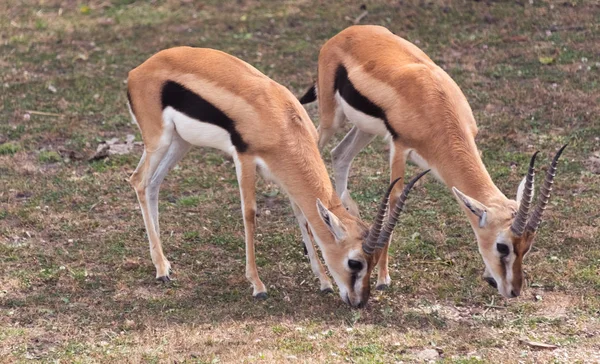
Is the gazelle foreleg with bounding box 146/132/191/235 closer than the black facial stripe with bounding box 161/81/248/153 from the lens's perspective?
No

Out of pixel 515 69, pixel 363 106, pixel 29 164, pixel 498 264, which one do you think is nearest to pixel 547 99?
pixel 515 69

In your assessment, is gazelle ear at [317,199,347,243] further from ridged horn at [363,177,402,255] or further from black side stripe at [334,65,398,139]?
black side stripe at [334,65,398,139]

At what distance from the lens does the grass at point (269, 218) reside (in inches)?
251

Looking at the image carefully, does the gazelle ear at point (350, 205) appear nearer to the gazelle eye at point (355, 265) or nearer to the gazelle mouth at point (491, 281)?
the gazelle eye at point (355, 265)

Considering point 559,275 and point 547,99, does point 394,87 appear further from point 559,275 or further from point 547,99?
point 547,99

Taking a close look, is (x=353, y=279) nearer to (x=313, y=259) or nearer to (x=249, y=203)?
(x=313, y=259)

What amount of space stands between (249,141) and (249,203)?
0.50 m

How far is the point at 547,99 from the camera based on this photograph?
36.7ft

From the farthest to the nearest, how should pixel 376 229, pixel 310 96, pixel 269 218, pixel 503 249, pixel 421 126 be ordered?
1. pixel 310 96
2. pixel 269 218
3. pixel 421 126
4. pixel 503 249
5. pixel 376 229

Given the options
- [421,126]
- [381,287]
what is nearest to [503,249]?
[381,287]

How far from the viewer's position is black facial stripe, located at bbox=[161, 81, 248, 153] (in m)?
7.04

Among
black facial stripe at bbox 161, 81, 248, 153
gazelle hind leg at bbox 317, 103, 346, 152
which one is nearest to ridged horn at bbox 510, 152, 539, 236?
black facial stripe at bbox 161, 81, 248, 153

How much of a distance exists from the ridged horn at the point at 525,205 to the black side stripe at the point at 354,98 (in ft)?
4.51

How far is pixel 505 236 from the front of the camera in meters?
6.57
